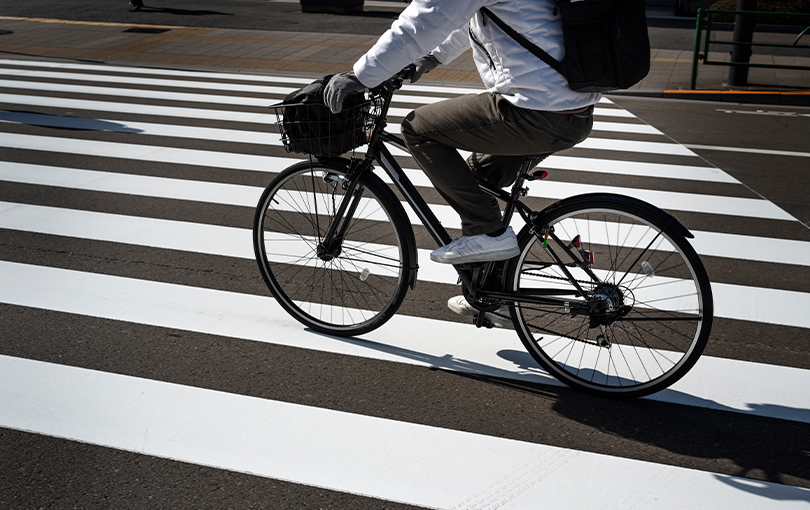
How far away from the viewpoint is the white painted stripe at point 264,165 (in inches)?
229

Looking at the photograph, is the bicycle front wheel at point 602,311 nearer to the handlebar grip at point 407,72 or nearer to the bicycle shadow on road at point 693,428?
the bicycle shadow on road at point 693,428

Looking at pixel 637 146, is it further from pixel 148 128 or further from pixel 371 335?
pixel 148 128

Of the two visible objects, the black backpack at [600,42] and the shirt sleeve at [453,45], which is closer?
the black backpack at [600,42]

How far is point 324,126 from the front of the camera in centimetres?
317

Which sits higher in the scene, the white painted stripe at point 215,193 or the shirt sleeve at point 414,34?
the shirt sleeve at point 414,34

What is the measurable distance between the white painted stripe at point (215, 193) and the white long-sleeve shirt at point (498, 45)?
2.55 metres

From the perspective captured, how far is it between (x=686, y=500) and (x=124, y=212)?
14.8 feet

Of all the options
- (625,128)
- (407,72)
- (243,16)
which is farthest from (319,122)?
(243,16)

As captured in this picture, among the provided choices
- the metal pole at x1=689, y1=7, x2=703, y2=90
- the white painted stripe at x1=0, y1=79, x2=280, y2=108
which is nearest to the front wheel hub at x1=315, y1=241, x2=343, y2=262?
the white painted stripe at x1=0, y1=79, x2=280, y2=108

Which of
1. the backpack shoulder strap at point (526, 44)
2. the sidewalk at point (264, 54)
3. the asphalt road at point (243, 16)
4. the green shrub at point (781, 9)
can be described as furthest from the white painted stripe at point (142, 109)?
the green shrub at point (781, 9)

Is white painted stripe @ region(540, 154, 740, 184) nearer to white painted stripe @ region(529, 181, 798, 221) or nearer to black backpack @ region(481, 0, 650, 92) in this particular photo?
white painted stripe @ region(529, 181, 798, 221)

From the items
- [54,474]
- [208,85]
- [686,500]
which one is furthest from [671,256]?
[208,85]

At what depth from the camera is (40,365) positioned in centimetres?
343

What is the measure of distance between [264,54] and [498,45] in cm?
1180
